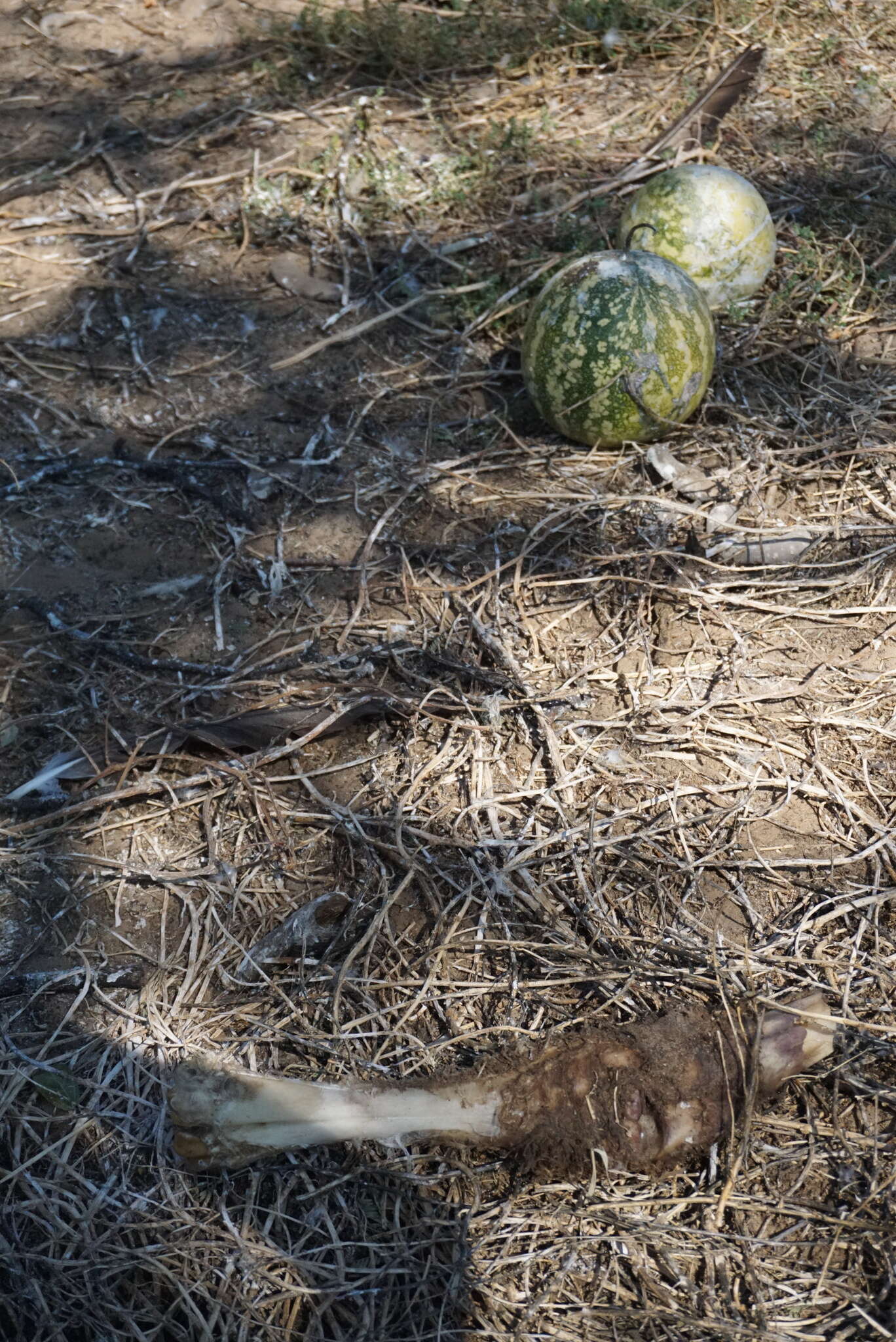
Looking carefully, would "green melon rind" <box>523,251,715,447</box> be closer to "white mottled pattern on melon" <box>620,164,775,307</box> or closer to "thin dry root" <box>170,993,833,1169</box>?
"white mottled pattern on melon" <box>620,164,775,307</box>

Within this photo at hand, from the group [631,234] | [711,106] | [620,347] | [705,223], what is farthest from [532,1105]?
[711,106]

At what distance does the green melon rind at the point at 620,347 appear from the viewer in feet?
10.6

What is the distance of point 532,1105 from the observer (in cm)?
203

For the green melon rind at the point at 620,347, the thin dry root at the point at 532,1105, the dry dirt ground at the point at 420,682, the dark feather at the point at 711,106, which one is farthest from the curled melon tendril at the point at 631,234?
the thin dry root at the point at 532,1105

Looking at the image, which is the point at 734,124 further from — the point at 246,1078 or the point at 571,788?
the point at 246,1078

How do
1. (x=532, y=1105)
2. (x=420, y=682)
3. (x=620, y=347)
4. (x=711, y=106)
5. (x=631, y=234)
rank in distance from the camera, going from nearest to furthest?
(x=532, y=1105)
(x=420, y=682)
(x=620, y=347)
(x=631, y=234)
(x=711, y=106)

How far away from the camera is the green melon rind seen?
10.6ft

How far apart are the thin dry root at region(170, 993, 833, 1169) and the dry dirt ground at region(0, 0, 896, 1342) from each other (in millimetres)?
84

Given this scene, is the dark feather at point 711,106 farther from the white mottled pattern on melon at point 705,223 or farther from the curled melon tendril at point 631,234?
the curled melon tendril at point 631,234

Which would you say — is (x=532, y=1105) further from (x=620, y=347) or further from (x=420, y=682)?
(x=620, y=347)

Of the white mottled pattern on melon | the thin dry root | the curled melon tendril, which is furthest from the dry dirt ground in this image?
the curled melon tendril

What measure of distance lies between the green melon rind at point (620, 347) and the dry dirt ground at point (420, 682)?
0.16 metres

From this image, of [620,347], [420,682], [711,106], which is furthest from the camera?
[711,106]

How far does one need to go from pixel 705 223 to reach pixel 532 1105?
284 centimetres
